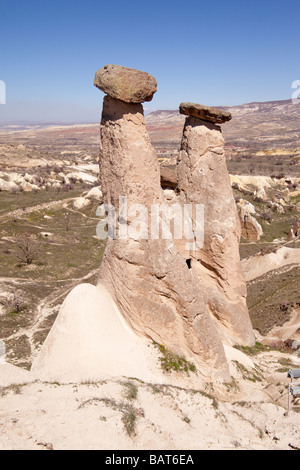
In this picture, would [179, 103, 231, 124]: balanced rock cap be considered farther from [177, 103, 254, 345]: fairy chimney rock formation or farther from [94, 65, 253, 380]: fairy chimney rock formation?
[94, 65, 253, 380]: fairy chimney rock formation

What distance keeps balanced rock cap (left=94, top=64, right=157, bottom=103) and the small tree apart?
1973 centimetres

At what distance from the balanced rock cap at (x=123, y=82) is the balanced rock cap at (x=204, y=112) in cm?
301

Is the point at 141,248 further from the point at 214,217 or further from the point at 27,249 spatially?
the point at 27,249

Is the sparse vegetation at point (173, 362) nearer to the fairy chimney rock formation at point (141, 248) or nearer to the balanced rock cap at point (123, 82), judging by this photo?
the fairy chimney rock formation at point (141, 248)

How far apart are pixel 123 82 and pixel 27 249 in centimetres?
2005

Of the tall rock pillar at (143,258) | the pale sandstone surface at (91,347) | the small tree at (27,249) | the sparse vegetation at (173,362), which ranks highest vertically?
the tall rock pillar at (143,258)

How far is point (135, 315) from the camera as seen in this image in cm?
923

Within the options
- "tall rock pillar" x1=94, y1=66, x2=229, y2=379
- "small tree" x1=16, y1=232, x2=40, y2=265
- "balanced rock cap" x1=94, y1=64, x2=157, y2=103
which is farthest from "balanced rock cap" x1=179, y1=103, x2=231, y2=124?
"small tree" x1=16, y1=232, x2=40, y2=265

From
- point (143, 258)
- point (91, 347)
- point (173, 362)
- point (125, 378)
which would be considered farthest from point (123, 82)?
point (173, 362)

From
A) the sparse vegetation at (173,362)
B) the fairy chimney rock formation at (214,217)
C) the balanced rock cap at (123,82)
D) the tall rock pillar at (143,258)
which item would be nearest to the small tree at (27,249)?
the fairy chimney rock formation at (214,217)

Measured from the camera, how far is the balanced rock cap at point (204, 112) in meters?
11.0

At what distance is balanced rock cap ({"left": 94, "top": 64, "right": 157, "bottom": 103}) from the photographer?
816 cm

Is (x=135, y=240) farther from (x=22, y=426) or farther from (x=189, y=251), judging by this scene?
(x=22, y=426)

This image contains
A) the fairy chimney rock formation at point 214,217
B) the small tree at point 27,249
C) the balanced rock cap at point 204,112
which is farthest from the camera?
the small tree at point 27,249
